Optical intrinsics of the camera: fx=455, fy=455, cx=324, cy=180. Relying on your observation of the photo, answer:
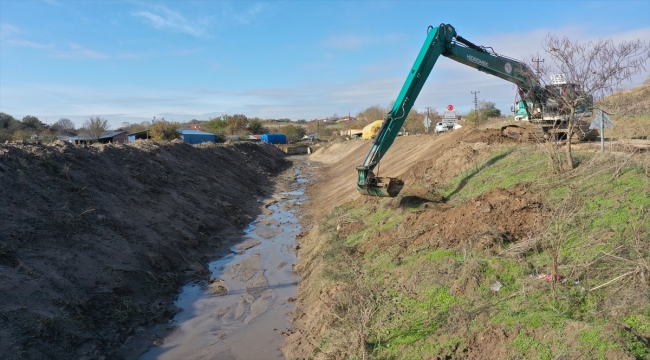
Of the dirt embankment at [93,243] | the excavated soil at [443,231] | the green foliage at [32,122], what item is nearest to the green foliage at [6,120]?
the green foliage at [32,122]

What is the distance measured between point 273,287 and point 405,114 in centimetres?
660

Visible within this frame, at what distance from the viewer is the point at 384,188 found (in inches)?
535

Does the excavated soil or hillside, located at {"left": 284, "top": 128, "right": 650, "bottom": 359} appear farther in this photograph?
the excavated soil

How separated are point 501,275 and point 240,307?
22.3ft

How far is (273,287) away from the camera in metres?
13.5

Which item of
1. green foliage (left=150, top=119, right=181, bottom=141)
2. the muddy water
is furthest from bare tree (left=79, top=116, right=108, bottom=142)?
the muddy water

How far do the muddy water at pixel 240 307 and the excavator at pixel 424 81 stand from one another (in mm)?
4046

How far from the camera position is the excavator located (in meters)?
13.7

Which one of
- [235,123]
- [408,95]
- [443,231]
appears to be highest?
[235,123]

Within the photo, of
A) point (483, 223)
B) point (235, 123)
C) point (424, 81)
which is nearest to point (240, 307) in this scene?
point (483, 223)

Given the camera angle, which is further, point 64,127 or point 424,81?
point 64,127

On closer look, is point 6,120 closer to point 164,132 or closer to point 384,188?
point 164,132

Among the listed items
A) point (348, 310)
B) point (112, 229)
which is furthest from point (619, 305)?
point (112, 229)

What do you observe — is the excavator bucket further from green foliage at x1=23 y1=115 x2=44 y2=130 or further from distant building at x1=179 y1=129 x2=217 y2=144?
green foliage at x1=23 y1=115 x2=44 y2=130
